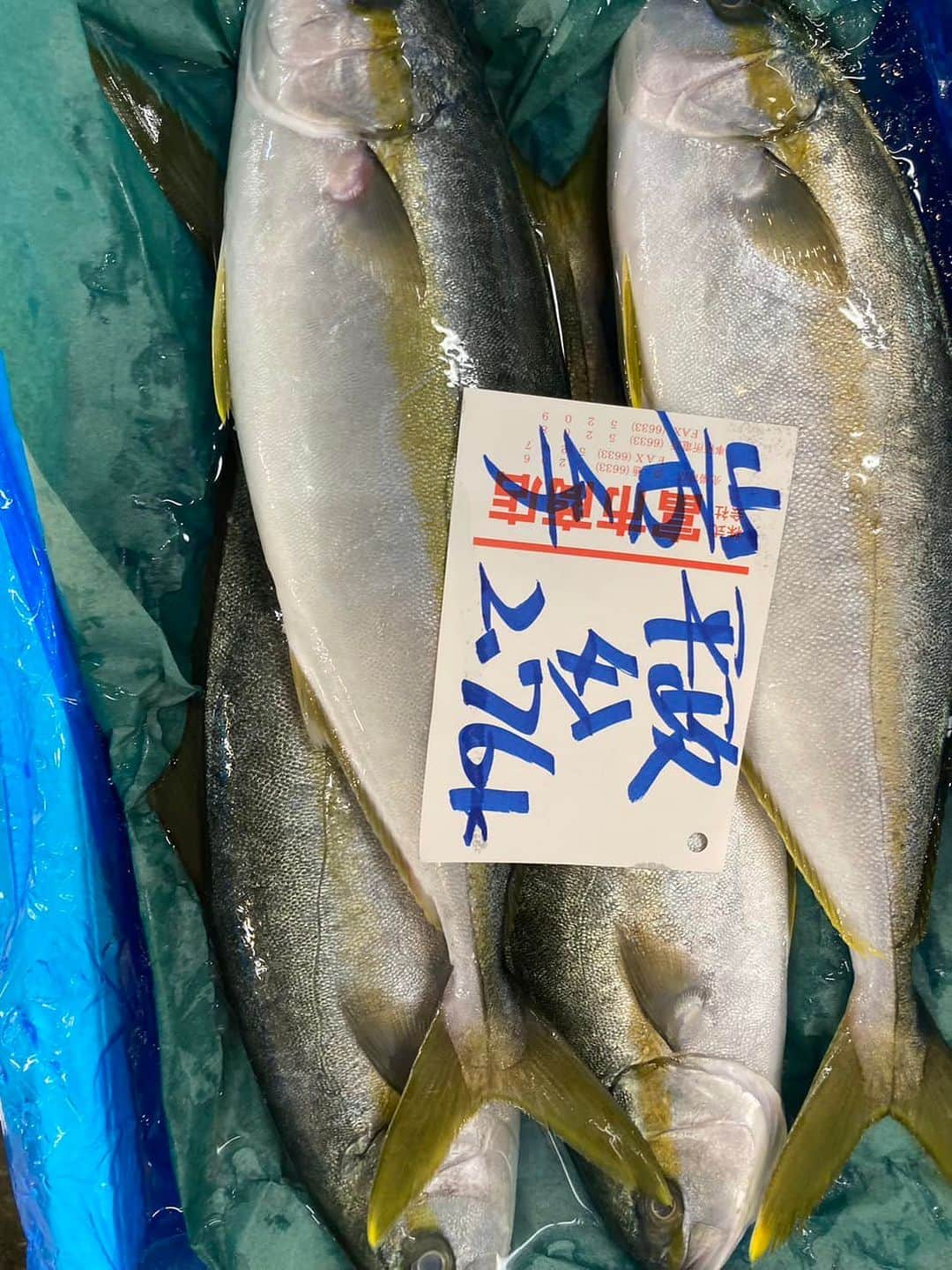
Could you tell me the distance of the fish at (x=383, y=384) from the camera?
0.88 m

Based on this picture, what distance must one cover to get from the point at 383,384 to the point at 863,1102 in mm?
811

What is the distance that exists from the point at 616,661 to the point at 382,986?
1.23 ft

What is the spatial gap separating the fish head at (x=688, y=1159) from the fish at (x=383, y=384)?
94 millimetres

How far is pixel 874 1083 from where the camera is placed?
1002 millimetres

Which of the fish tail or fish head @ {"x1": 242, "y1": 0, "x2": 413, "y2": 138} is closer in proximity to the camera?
fish head @ {"x1": 242, "y1": 0, "x2": 413, "y2": 138}

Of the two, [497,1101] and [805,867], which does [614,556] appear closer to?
[805,867]

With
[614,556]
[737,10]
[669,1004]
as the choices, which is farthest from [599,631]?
[737,10]

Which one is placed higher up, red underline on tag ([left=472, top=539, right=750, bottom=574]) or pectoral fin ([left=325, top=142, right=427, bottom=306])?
pectoral fin ([left=325, top=142, right=427, bottom=306])

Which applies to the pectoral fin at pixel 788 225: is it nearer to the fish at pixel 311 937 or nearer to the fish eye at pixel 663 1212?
the fish at pixel 311 937

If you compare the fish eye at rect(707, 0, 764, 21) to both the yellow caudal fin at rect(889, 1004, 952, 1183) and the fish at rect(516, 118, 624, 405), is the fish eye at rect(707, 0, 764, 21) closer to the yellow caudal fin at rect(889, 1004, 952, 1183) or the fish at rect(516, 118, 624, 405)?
the fish at rect(516, 118, 624, 405)

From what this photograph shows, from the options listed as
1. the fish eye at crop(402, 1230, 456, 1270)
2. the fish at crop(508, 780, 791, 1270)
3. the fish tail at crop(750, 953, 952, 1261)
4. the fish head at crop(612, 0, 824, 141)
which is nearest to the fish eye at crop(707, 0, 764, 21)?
the fish head at crop(612, 0, 824, 141)

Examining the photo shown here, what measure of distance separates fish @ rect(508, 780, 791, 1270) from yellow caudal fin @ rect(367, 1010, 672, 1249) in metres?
0.07

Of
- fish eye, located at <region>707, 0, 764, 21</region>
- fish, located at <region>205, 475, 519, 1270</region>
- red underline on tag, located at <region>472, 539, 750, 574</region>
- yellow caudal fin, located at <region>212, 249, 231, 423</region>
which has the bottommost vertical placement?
fish, located at <region>205, 475, 519, 1270</region>

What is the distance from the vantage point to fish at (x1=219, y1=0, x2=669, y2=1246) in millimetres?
879
